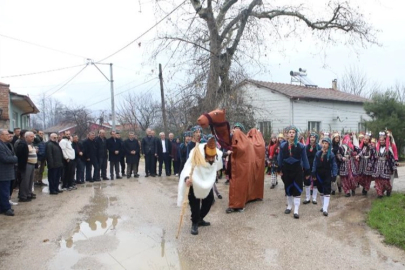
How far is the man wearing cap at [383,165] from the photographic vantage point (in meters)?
8.04

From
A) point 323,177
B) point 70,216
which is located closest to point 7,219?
point 70,216

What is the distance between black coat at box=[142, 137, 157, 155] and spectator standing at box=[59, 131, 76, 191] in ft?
10.8

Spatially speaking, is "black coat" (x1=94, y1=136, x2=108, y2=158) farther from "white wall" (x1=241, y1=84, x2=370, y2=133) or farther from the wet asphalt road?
"white wall" (x1=241, y1=84, x2=370, y2=133)

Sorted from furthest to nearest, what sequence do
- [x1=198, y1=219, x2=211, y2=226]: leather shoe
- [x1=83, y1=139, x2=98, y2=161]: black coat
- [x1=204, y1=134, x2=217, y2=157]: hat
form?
[x1=83, y1=139, x2=98, y2=161]: black coat → [x1=198, y1=219, x2=211, y2=226]: leather shoe → [x1=204, y1=134, x2=217, y2=157]: hat

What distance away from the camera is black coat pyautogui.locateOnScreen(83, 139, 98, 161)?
38.1 feet

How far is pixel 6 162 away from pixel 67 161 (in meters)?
2.99

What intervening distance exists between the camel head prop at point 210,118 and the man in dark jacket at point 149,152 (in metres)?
7.44

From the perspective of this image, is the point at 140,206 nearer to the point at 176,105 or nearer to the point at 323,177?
the point at 323,177

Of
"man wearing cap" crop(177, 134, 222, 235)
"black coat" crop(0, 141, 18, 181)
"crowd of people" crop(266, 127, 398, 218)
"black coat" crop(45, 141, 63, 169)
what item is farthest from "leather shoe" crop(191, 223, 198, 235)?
"black coat" crop(45, 141, 63, 169)

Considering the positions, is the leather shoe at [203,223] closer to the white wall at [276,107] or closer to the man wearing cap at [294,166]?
the man wearing cap at [294,166]

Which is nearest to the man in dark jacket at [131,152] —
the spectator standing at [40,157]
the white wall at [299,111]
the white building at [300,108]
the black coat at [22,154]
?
the spectator standing at [40,157]

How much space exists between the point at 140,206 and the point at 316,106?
16377 mm

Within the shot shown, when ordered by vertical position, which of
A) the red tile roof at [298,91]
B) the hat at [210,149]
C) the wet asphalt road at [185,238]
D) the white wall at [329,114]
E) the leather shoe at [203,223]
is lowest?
the wet asphalt road at [185,238]

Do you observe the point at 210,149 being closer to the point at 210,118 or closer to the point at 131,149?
the point at 210,118
